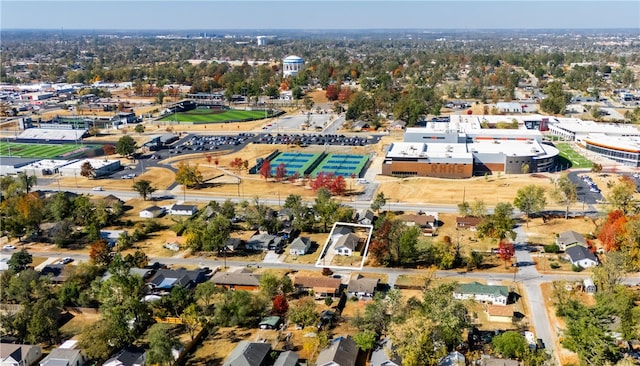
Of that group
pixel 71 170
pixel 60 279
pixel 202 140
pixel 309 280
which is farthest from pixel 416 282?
pixel 202 140

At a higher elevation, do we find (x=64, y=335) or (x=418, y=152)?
(x=418, y=152)

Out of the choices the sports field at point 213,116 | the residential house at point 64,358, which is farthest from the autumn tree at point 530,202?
the sports field at point 213,116

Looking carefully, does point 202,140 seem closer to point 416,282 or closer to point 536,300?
point 416,282

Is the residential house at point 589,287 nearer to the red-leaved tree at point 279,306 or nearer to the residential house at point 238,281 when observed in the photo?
the red-leaved tree at point 279,306

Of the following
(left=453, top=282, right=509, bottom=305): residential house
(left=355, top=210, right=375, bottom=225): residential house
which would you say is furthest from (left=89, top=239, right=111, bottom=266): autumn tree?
(left=453, top=282, right=509, bottom=305): residential house

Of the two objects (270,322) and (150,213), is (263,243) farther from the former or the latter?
(150,213)

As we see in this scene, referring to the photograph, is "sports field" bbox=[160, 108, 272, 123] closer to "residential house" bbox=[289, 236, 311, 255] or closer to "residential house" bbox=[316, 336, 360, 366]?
"residential house" bbox=[289, 236, 311, 255]

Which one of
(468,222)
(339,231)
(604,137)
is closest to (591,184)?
(604,137)
